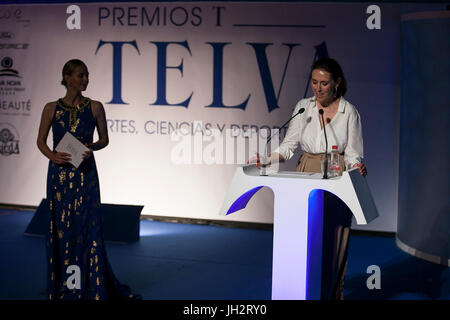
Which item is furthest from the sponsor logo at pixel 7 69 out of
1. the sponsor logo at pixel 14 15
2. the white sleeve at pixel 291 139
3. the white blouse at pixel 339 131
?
the white blouse at pixel 339 131

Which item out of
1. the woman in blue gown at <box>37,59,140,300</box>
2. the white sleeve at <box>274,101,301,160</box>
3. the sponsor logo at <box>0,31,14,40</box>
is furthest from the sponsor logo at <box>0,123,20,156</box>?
the white sleeve at <box>274,101,301,160</box>

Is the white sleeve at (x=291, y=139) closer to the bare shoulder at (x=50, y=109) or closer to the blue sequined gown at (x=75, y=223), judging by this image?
the blue sequined gown at (x=75, y=223)

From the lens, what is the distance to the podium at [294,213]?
11.7 ft

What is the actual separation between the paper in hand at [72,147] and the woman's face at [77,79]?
0.35 metres

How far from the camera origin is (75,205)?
187 inches

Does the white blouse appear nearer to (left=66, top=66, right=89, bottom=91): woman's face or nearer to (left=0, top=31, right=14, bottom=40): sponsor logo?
(left=66, top=66, right=89, bottom=91): woman's face

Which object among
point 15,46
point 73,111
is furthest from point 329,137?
point 15,46

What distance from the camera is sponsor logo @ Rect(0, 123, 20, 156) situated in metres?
8.92

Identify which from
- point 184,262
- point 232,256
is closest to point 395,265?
point 232,256

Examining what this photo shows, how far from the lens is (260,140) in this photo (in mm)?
7961

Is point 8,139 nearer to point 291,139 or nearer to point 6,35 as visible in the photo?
point 6,35
